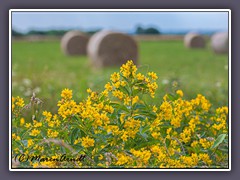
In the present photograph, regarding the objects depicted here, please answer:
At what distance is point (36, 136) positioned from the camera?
116 inches

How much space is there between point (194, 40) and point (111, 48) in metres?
2.37

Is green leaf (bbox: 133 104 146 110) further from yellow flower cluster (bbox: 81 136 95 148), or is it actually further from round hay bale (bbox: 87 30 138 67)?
round hay bale (bbox: 87 30 138 67)

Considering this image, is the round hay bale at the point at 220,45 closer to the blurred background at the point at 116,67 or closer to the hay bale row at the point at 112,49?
the blurred background at the point at 116,67

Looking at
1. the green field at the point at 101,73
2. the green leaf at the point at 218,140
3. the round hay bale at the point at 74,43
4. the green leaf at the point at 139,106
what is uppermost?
the round hay bale at the point at 74,43

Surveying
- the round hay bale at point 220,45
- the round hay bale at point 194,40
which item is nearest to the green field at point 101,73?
the round hay bale at point 220,45

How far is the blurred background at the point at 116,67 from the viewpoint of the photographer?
335cm

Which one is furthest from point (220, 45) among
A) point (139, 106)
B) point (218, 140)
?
point (139, 106)

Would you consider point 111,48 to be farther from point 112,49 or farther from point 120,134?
point 120,134

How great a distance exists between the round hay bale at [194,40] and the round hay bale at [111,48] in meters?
1.32

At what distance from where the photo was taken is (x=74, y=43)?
10.3 metres

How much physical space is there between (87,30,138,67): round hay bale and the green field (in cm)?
20
